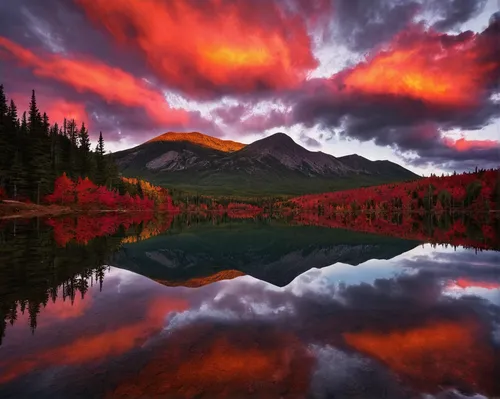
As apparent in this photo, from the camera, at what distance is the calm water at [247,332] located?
7.93 metres

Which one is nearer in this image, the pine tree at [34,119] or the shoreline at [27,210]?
the shoreline at [27,210]

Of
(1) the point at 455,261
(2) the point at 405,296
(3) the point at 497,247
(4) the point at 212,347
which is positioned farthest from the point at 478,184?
(4) the point at 212,347

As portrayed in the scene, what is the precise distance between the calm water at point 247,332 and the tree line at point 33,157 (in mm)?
83175

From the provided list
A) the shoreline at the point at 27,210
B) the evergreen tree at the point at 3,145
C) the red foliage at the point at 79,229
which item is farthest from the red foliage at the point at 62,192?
the red foliage at the point at 79,229

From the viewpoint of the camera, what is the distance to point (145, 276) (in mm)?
23250

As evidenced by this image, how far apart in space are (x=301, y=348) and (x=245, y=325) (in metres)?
2.84

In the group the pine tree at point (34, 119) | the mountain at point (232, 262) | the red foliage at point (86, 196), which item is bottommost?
the mountain at point (232, 262)

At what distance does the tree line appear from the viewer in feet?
301

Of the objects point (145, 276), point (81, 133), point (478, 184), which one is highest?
point (81, 133)

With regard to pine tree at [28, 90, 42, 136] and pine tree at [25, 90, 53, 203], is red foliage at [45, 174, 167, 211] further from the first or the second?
pine tree at [28, 90, 42, 136]

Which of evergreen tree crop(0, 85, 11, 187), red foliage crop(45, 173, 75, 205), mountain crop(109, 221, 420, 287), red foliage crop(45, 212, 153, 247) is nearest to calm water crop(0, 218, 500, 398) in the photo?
mountain crop(109, 221, 420, 287)

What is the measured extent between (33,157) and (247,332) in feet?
356

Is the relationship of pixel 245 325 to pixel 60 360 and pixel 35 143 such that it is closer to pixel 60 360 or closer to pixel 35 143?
pixel 60 360

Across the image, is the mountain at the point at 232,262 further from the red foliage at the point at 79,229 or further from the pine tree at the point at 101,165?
the pine tree at the point at 101,165
